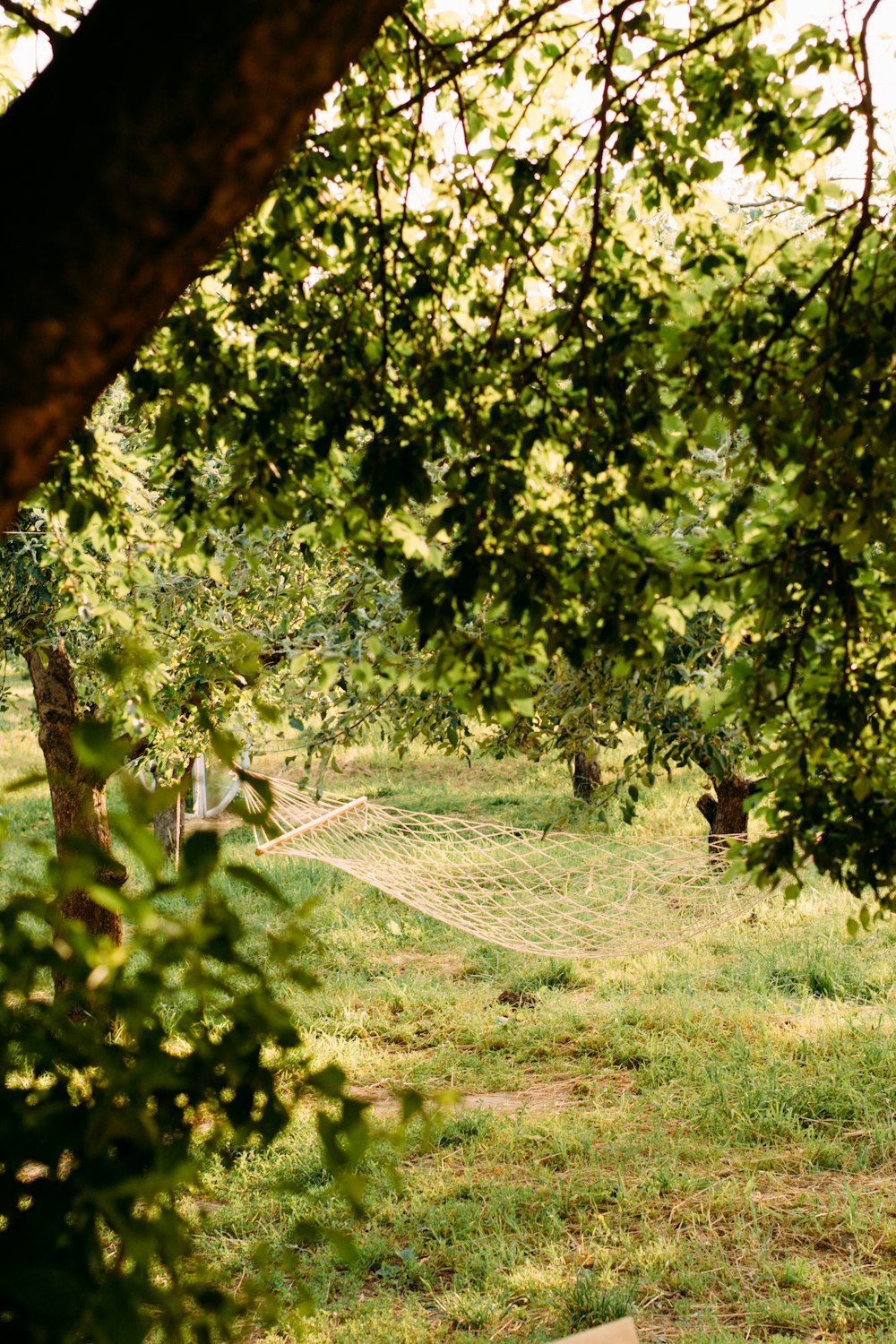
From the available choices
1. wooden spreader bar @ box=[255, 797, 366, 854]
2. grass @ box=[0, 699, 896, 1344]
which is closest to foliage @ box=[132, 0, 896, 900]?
grass @ box=[0, 699, 896, 1344]

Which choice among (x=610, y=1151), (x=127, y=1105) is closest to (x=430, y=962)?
(x=610, y=1151)

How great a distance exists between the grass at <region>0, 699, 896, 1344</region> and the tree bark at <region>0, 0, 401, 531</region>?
132cm

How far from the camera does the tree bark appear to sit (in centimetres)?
72

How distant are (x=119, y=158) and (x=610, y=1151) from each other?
3446 millimetres

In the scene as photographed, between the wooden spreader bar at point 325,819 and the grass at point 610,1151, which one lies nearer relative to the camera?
the grass at point 610,1151

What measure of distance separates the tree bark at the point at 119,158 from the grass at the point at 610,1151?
132cm

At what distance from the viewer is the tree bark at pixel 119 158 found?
72 cm

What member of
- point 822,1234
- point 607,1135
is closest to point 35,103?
point 822,1234

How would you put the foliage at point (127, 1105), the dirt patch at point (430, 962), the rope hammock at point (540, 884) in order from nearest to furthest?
the foliage at point (127, 1105) < the rope hammock at point (540, 884) < the dirt patch at point (430, 962)

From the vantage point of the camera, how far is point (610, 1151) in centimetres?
351

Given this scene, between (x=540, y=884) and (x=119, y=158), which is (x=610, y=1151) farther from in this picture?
(x=119, y=158)

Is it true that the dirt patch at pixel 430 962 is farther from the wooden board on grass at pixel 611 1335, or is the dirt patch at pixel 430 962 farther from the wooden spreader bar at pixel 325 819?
the wooden board on grass at pixel 611 1335

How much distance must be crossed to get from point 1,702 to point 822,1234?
13.0ft

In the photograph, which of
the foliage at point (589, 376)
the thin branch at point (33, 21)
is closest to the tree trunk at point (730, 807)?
the foliage at point (589, 376)
